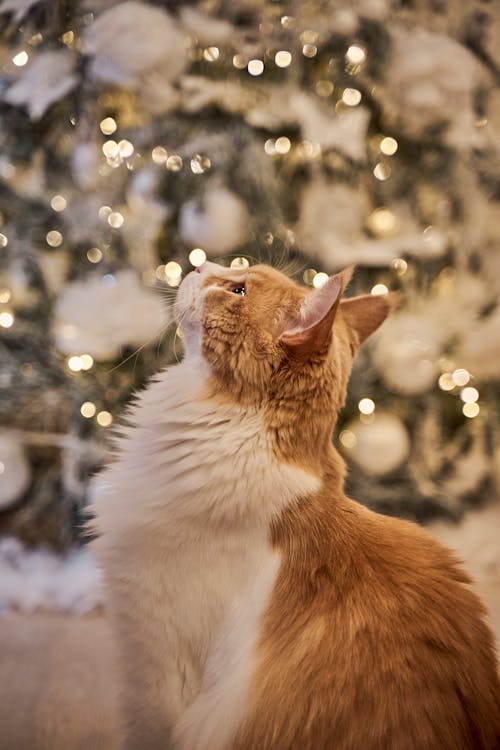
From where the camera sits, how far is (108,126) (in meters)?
1.34

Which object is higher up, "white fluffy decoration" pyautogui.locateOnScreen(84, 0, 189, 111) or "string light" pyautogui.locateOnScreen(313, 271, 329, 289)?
"white fluffy decoration" pyautogui.locateOnScreen(84, 0, 189, 111)

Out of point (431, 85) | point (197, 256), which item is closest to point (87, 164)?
point (197, 256)

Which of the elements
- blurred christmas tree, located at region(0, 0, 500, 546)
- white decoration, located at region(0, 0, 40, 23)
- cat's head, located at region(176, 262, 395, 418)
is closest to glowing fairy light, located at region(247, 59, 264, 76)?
blurred christmas tree, located at region(0, 0, 500, 546)

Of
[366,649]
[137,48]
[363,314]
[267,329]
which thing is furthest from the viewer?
[137,48]

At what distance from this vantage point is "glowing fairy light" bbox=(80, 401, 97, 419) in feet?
4.47

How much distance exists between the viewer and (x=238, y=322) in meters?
0.90

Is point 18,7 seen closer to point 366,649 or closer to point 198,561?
point 198,561

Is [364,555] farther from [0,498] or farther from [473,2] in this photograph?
[473,2]

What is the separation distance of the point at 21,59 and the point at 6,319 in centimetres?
59

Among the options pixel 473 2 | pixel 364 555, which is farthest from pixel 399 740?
pixel 473 2

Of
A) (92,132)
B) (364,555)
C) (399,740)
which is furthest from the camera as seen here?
(92,132)

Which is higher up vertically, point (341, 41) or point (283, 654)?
point (341, 41)

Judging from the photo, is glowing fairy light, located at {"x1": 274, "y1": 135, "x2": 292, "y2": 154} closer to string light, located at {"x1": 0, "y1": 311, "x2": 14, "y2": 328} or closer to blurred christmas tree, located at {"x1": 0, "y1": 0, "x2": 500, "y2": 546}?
blurred christmas tree, located at {"x1": 0, "y1": 0, "x2": 500, "y2": 546}

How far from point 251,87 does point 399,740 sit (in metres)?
1.26
